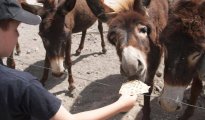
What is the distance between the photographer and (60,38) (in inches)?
193

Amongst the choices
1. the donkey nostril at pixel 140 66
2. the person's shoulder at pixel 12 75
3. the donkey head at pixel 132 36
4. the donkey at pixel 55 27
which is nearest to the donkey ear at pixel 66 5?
the donkey at pixel 55 27

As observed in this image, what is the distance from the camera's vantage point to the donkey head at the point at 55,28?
4.88 m

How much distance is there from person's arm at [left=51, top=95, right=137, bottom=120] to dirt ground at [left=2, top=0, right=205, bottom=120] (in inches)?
92.5

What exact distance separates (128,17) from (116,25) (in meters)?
0.17

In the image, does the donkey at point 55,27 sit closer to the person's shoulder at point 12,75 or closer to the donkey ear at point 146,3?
the donkey ear at point 146,3

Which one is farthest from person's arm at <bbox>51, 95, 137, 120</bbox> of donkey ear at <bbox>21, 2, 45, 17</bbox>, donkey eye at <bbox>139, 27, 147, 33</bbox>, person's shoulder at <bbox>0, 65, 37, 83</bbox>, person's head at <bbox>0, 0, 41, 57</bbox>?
donkey ear at <bbox>21, 2, 45, 17</bbox>

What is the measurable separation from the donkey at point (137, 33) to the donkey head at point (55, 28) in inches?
29.2

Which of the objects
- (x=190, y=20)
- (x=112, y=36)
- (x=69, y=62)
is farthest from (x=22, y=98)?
(x=69, y=62)

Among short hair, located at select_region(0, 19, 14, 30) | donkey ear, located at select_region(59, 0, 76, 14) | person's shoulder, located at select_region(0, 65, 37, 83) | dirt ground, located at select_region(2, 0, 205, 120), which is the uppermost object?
short hair, located at select_region(0, 19, 14, 30)

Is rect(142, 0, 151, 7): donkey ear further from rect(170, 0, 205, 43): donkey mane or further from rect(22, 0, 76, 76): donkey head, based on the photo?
rect(22, 0, 76, 76): donkey head

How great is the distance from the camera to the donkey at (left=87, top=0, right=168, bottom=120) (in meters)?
3.68

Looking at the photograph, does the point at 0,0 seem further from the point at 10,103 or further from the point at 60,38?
the point at 60,38

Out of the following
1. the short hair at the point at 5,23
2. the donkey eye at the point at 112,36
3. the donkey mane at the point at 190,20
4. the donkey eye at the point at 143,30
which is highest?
the short hair at the point at 5,23

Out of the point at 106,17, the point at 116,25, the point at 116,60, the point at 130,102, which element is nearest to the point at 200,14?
the point at 116,25
